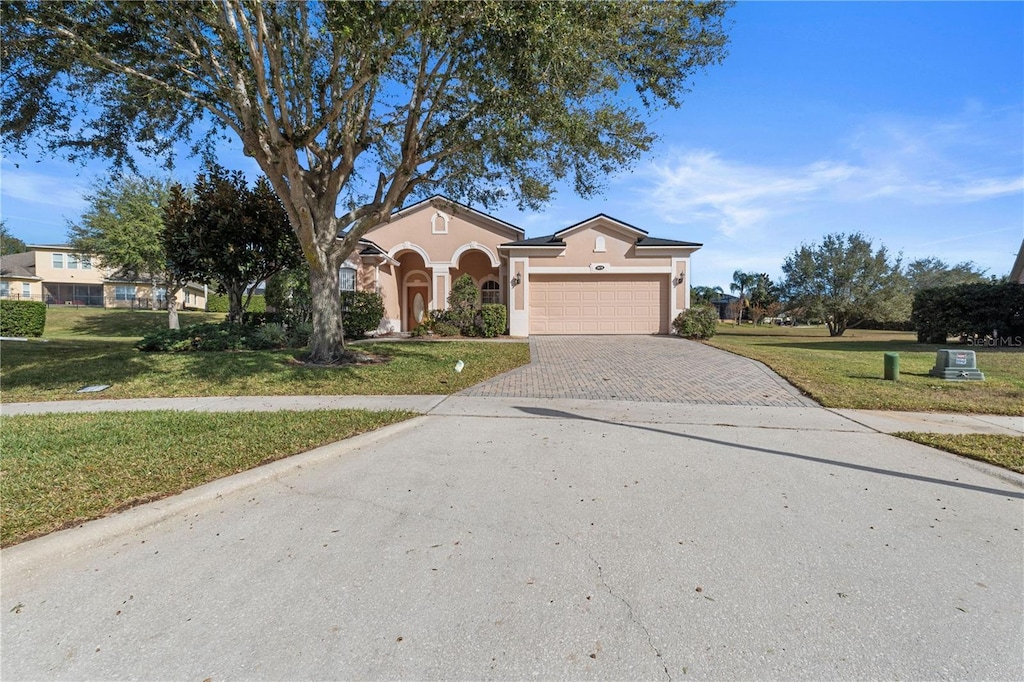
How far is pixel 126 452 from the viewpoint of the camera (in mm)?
4715

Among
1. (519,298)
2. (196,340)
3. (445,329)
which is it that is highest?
(519,298)

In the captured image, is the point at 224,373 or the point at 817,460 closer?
the point at 817,460

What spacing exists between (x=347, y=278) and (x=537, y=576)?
57.0 feet

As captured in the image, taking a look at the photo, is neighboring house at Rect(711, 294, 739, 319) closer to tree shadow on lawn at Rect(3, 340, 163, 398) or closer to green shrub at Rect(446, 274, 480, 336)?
green shrub at Rect(446, 274, 480, 336)

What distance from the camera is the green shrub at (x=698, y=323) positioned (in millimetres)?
19172

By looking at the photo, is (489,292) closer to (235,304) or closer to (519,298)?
(519,298)

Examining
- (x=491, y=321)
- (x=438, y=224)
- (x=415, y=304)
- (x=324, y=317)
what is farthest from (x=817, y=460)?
(x=415, y=304)

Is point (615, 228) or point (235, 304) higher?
point (615, 228)

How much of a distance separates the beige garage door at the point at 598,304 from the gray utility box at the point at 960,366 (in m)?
10.8

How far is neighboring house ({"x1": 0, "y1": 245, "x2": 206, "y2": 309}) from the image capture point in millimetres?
43500

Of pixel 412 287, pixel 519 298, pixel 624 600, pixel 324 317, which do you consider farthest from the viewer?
pixel 412 287

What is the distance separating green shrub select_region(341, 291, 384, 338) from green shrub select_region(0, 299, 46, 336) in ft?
41.8

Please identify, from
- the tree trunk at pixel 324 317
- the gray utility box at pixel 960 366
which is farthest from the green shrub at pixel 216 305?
the gray utility box at pixel 960 366

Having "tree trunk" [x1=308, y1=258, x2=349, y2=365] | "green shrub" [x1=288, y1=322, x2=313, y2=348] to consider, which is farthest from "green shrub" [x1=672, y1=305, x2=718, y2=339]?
"green shrub" [x1=288, y1=322, x2=313, y2=348]
